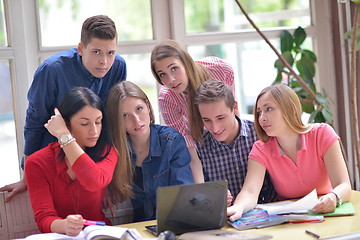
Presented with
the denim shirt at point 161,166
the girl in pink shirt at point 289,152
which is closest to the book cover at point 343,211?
the girl in pink shirt at point 289,152

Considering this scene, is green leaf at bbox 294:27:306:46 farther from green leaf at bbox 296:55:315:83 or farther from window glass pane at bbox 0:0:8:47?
window glass pane at bbox 0:0:8:47

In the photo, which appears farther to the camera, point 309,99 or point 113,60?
point 309,99

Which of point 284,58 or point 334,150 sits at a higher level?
point 284,58

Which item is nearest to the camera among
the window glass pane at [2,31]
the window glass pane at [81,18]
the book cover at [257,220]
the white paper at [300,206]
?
the book cover at [257,220]

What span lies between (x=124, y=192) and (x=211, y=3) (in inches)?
67.1

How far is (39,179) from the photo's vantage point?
2156 millimetres

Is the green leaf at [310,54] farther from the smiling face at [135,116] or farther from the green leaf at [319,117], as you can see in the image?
the smiling face at [135,116]

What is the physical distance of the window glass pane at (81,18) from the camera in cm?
320

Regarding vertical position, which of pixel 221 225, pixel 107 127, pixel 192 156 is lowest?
pixel 221 225

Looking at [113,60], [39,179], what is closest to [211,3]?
[113,60]

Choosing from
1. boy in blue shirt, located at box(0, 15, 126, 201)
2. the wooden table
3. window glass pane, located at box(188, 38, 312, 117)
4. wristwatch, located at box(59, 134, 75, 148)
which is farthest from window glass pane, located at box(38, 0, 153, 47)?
the wooden table

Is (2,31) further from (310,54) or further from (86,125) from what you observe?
(310,54)

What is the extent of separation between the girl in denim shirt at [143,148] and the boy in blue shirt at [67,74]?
0.17 meters

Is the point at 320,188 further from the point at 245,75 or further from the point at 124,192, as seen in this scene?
the point at 245,75
